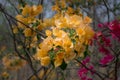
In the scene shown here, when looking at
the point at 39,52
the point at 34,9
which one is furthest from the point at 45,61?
the point at 34,9

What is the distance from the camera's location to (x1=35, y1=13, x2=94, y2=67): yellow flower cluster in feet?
5.75

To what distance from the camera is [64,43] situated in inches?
68.5

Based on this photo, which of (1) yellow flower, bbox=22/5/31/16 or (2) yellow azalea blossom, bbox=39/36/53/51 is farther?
(1) yellow flower, bbox=22/5/31/16

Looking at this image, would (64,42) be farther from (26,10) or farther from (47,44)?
(26,10)

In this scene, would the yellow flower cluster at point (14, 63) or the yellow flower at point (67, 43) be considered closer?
the yellow flower at point (67, 43)

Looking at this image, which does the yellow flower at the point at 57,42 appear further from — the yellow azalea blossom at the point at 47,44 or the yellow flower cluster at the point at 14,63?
the yellow flower cluster at the point at 14,63

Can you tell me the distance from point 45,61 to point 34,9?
1243 millimetres

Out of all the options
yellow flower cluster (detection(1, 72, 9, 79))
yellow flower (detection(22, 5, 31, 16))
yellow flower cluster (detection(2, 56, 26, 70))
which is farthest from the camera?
yellow flower cluster (detection(1, 72, 9, 79))

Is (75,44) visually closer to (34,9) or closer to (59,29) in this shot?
(59,29)

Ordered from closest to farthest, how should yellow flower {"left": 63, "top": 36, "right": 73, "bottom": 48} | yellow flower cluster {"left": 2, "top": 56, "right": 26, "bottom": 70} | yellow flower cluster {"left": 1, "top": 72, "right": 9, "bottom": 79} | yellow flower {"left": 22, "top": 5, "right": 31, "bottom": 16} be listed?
yellow flower {"left": 63, "top": 36, "right": 73, "bottom": 48}, yellow flower {"left": 22, "top": 5, "right": 31, "bottom": 16}, yellow flower cluster {"left": 2, "top": 56, "right": 26, "bottom": 70}, yellow flower cluster {"left": 1, "top": 72, "right": 9, "bottom": 79}

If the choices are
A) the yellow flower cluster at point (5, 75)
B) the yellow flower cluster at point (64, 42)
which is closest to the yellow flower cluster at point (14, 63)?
the yellow flower cluster at point (5, 75)

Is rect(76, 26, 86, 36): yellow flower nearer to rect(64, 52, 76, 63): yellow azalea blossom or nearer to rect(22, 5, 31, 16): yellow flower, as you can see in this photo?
rect(64, 52, 76, 63): yellow azalea blossom

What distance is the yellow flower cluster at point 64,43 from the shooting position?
175 cm

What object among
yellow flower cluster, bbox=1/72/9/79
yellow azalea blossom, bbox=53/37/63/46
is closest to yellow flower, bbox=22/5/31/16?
yellow azalea blossom, bbox=53/37/63/46
